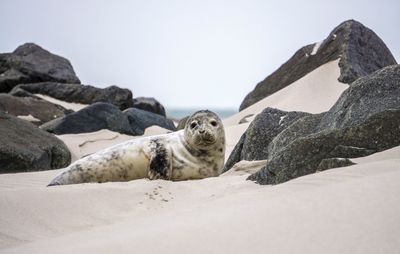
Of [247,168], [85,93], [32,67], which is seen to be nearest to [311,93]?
[247,168]

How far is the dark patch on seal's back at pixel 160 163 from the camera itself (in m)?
5.00

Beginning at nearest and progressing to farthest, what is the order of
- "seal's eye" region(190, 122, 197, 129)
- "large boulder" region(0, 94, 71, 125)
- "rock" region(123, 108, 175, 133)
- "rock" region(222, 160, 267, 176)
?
"rock" region(222, 160, 267, 176), "seal's eye" region(190, 122, 197, 129), "rock" region(123, 108, 175, 133), "large boulder" region(0, 94, 71, 125)

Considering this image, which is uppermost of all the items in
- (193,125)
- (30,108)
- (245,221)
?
(30,108)

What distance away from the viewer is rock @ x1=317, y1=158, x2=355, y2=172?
2.89m

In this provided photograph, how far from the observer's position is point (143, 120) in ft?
44.7

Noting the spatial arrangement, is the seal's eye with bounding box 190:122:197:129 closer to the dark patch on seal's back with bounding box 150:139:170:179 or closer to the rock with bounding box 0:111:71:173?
the dark patch on seal's back with bounding box 150:139:170:179

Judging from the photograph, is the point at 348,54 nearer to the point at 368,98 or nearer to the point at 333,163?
the point at 368,98

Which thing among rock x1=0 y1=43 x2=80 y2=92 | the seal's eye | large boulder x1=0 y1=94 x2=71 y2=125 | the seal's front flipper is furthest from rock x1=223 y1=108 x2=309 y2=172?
rock x1=0 y1=43 x2=80 y2=92

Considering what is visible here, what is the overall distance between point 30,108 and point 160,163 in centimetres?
989

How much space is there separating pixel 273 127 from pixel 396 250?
431cm

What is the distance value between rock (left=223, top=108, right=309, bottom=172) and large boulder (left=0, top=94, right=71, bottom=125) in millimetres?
8626

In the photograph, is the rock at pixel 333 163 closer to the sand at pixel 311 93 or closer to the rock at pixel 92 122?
the sand at pixel 311 93

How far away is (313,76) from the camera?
12.1 m

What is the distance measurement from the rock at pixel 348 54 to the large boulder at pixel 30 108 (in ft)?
20.0
